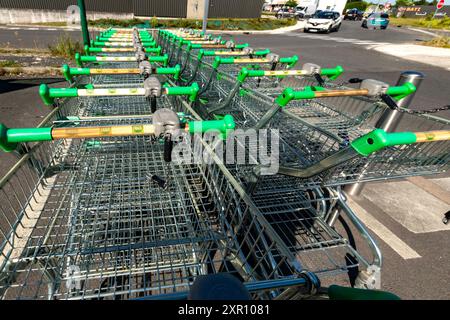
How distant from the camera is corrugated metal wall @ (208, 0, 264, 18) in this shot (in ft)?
86.4

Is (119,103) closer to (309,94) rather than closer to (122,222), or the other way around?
(122,222)

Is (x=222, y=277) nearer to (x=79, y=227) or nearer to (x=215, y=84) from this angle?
(x=79, y=227)

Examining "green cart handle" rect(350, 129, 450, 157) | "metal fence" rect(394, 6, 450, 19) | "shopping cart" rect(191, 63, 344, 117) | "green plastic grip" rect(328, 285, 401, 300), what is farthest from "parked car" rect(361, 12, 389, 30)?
"green plastic grip" rect(328, 285, 401, 300)

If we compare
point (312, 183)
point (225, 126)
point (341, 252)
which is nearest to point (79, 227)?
point (225, 126)

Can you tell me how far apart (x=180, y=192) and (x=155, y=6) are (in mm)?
26550

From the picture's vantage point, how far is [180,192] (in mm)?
1837

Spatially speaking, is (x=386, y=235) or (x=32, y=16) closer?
(x=386, y=235)

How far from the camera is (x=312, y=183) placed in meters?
2.01

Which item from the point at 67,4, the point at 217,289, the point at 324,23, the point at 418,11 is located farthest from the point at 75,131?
the point at 418,11

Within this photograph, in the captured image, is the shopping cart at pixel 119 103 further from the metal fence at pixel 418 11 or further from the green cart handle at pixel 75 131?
the metal fence at pixel 418 11

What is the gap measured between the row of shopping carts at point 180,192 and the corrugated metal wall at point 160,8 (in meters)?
24.6

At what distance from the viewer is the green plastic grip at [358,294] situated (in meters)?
0.70

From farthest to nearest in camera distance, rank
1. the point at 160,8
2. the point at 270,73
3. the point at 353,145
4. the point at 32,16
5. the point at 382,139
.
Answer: the point at 160,8 < the point at 32,16 < the point at 270,73 < the point at 353,145 < the point at 382,139

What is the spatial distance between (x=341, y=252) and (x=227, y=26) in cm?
2304
